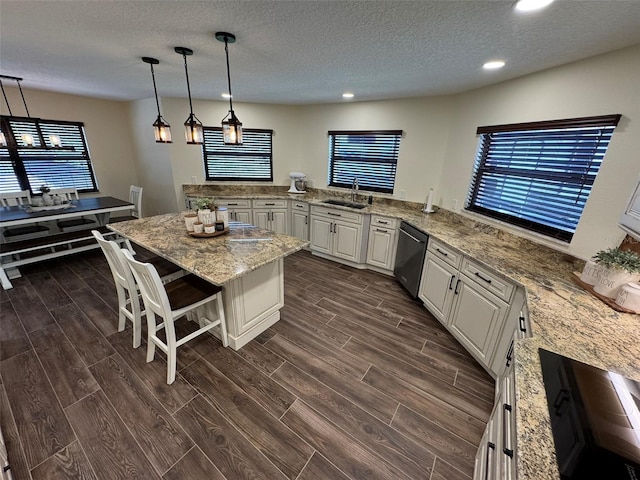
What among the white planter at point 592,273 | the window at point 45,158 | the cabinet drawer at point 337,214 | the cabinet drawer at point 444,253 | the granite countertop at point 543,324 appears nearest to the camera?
the granite countertop at point 543,324

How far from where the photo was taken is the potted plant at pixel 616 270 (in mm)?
1408

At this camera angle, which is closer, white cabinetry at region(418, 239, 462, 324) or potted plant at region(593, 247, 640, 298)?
potted plant at region(593, 247, 640, 298)

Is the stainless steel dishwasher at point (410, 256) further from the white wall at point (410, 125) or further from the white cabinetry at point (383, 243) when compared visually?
the white wall at point (410, 125)

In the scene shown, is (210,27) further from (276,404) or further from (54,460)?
(54,460)

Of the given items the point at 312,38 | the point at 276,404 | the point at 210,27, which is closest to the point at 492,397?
the point at 276,404

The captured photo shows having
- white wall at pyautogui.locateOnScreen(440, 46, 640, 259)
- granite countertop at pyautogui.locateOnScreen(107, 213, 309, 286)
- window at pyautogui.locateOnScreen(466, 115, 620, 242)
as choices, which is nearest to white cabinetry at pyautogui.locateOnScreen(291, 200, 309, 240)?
granite countertop at pyautogui.locateOnScreen(107, 213, 309, 286)

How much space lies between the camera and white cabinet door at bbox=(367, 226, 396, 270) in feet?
11.1

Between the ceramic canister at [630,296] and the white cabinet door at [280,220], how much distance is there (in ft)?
12.4

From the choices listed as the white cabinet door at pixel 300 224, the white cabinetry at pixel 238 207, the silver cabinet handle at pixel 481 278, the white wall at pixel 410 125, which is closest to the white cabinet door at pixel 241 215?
the white cabinetry at pixel 238 207

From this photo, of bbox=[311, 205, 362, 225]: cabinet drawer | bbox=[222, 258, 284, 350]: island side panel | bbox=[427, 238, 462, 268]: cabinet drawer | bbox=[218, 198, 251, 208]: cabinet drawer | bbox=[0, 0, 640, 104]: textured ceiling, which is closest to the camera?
bbox=[0, 0, 640, 104]: textured ceiling

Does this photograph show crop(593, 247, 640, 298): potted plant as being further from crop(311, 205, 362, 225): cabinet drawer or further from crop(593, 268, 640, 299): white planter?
crop(311, 205, 362, 225): cabinet drawer

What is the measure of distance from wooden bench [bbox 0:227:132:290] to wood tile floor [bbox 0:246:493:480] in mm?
644

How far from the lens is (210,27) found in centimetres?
158

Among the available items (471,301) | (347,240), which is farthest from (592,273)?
(347,240)
